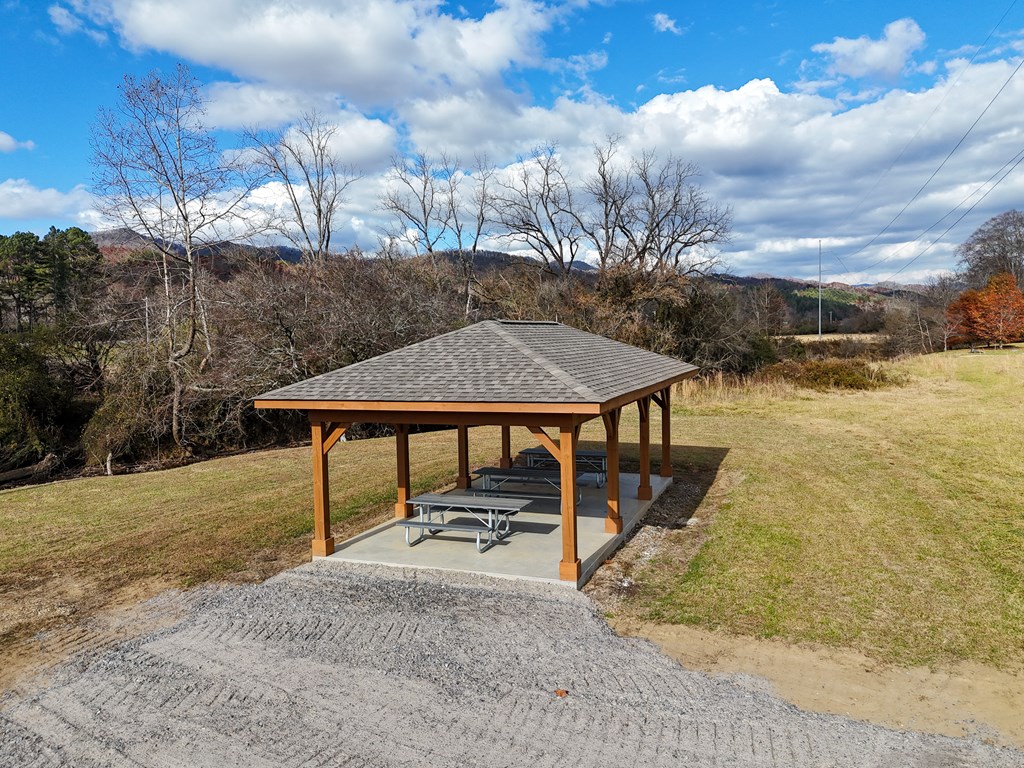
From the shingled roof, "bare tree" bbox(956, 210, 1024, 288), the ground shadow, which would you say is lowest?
the ground shadow

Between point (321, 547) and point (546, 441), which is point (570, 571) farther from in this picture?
point (321, 547)

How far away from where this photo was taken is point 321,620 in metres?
5.91

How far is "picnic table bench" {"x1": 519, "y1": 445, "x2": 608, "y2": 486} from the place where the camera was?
37.8 ft

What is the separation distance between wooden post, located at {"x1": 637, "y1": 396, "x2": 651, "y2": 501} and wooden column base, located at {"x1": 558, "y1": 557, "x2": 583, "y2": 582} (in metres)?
3.27

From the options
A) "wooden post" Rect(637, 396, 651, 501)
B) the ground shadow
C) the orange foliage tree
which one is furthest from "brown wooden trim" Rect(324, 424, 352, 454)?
the orange foliage tree

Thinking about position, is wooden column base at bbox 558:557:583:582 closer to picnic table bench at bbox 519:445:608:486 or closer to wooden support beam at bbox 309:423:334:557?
wooden support beam at bbox 309:423:334:557

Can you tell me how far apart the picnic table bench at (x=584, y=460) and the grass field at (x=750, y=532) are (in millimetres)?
1755

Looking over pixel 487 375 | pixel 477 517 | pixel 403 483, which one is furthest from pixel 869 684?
pixel 403 483

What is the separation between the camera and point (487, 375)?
292 inches

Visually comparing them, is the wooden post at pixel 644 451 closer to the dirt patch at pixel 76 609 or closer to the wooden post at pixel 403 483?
the wooden post at pixel 403 483

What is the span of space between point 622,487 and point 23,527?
968 centimetres

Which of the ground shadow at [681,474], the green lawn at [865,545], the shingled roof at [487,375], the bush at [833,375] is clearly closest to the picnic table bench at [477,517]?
the shingled roof at [487,375]

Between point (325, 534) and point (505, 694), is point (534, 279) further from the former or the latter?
point (505, 694)

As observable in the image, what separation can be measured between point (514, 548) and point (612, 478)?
1.55m
